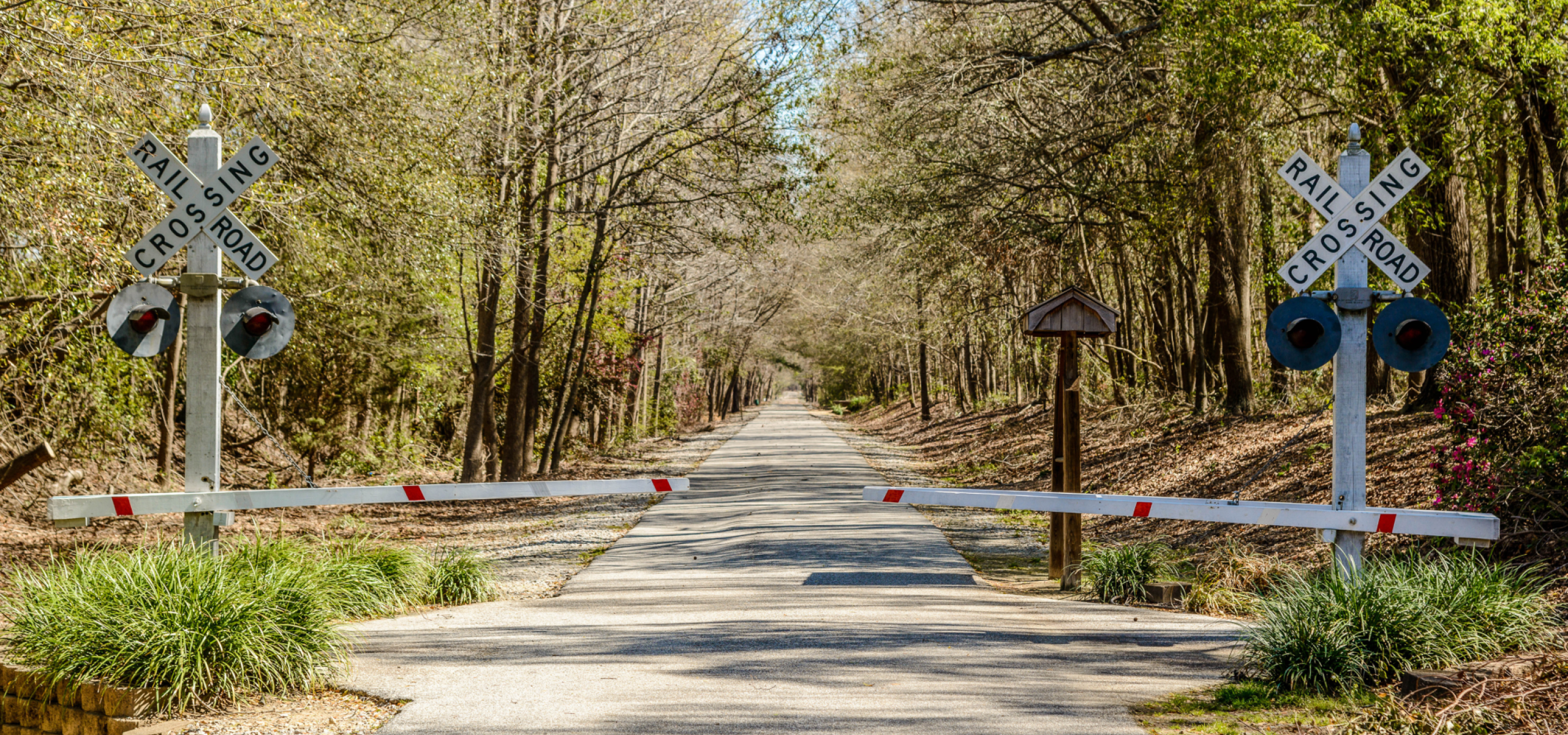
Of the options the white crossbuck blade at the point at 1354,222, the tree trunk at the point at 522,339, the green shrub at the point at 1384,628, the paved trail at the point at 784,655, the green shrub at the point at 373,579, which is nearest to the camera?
the paved trail at the point at 784,655

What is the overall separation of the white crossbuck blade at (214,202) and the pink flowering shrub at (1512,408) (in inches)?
361

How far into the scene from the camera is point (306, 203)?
520 inches

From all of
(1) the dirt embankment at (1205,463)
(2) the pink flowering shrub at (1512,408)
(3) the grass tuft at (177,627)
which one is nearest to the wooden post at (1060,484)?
(1) the dirt embankment at (1205,463)

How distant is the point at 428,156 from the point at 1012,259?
1541 cm

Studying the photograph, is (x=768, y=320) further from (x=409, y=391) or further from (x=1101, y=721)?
(x=1101, y=721)

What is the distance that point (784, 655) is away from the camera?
22.9 ft

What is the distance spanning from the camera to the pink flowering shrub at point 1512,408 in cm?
886

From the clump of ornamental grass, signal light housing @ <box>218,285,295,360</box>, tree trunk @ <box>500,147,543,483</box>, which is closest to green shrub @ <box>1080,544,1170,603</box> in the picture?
the clump of ornamental grass

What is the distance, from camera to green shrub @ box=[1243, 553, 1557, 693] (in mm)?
5734

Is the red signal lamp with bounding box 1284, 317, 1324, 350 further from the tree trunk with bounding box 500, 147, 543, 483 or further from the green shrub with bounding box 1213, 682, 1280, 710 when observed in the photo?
the tree trunk with bounding box 500, 147, 543, 483

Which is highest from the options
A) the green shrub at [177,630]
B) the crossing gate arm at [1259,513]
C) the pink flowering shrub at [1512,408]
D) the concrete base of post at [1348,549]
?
the pink flowering shrub at [1512,408]

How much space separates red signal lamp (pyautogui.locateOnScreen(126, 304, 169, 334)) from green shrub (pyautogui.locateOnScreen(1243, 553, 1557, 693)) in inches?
259

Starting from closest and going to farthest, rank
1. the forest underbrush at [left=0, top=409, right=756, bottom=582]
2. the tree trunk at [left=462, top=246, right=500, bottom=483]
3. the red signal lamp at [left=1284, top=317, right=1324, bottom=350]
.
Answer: the red signal lamp at [left=1284, top=317, right=1324, bottom=350] < the forest underbrush at [left=0, top=409, right=756, bottom=582] < the tree trunk at [left=462, top=246, right=500, bottom=483]

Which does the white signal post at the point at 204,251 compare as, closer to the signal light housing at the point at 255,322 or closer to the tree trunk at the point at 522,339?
the signal light housing at the point at 255,322
